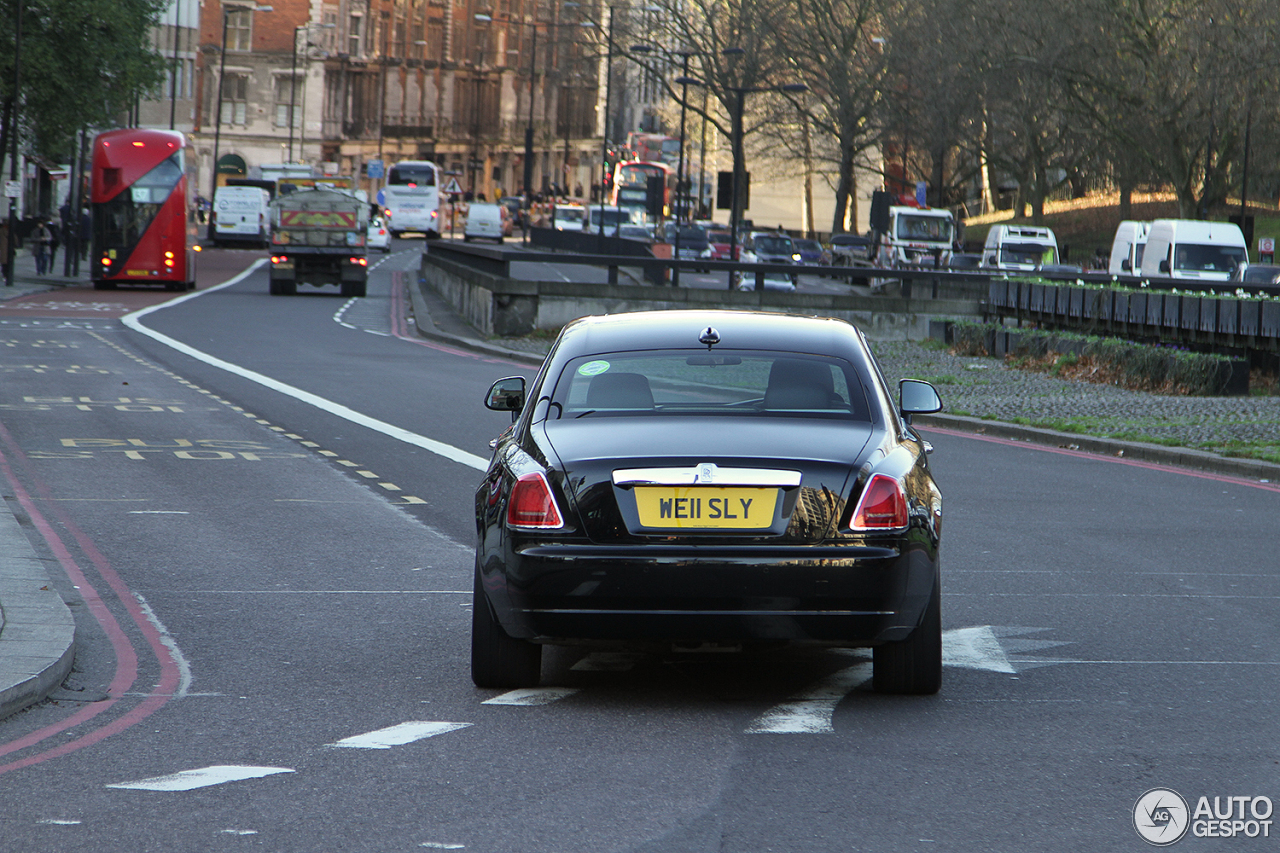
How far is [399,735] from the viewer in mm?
6074

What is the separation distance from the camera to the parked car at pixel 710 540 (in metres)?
6.18

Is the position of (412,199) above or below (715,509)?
above

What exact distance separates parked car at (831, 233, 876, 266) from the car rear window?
58.9m

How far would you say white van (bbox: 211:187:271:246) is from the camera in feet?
260

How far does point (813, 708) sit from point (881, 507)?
771 mm

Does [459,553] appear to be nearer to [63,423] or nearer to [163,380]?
[63,423]

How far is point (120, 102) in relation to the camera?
174 feet

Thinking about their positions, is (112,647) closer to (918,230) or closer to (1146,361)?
(1146,361)

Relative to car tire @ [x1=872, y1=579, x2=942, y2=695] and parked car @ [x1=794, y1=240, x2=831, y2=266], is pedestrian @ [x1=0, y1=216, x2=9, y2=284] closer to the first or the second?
parked car @ [x1=794, y1=240, x2=831, y2=266]

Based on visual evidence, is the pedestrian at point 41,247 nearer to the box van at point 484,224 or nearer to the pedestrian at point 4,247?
the pedestrian at point 4,247

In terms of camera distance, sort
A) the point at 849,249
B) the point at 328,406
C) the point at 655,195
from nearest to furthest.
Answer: the point at 328,406 → the point at 655,195 → the point at 849,249

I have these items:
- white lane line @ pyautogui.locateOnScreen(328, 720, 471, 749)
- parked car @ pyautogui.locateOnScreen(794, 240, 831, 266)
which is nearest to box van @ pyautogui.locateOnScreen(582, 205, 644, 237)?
parked car @ pyautogui.locateOnScreen(794, 240, 831, 266)

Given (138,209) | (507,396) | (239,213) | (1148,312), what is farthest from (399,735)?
(239,213)

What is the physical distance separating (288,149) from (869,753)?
384 feet
